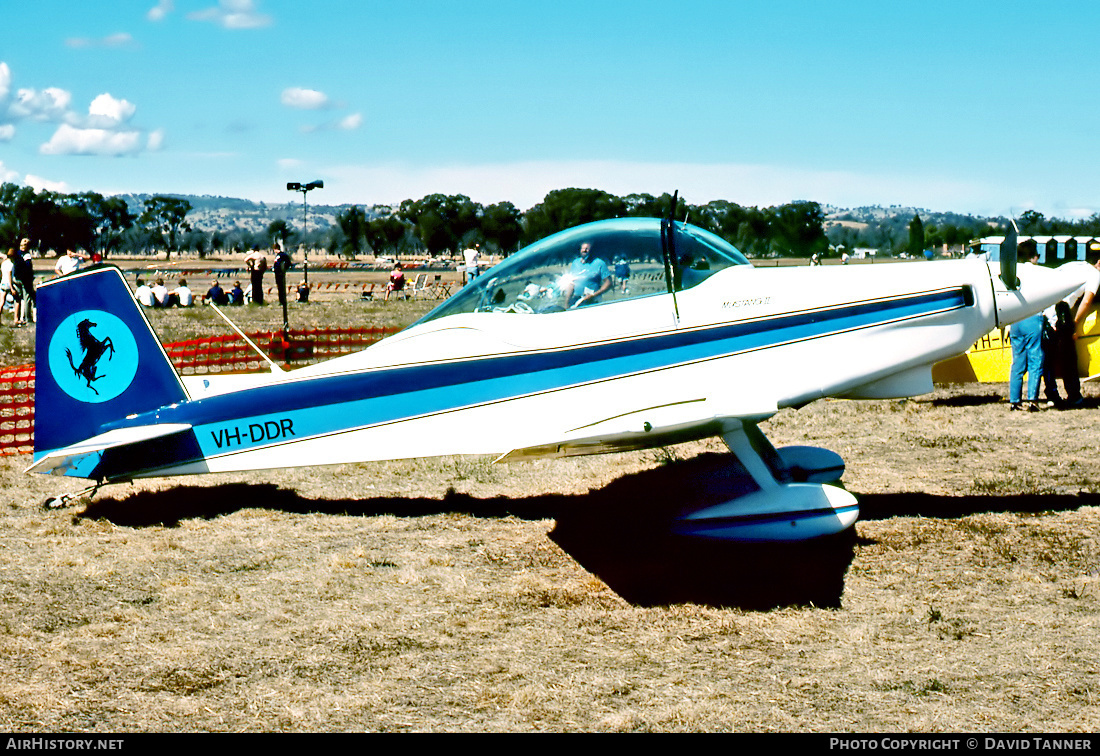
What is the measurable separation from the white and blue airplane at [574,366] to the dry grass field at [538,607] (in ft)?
2.03

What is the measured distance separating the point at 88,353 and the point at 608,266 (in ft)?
13.2

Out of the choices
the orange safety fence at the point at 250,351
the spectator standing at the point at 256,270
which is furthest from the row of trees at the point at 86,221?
the orange safety fence at the point at 250,351

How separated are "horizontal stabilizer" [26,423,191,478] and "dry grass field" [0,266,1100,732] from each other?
584 mm

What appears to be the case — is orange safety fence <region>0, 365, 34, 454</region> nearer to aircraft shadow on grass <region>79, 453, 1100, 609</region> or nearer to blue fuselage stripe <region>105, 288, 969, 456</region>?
aircraft shadow on grass <region>79, 453, 1100, 609</region>

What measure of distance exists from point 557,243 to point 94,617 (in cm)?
383

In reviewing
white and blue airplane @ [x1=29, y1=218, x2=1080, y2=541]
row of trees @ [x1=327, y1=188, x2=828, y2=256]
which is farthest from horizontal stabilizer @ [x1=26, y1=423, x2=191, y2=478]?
row of trees @ [x1=327, y1=188, x2=828, y2=256]

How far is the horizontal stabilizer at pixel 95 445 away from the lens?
6.21 m

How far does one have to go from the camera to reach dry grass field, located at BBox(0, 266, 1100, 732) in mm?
4078

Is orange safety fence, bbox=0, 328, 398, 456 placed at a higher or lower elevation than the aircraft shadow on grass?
higher

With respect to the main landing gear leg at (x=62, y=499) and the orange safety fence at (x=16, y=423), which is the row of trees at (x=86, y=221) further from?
the main landing gear leg at (x=62, y=499)

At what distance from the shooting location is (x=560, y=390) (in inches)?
244

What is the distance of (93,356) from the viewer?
6707 millimetres

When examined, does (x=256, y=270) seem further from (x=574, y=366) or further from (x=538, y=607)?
(x=538, y=607)

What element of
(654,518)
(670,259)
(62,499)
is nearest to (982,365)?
(654,518)
